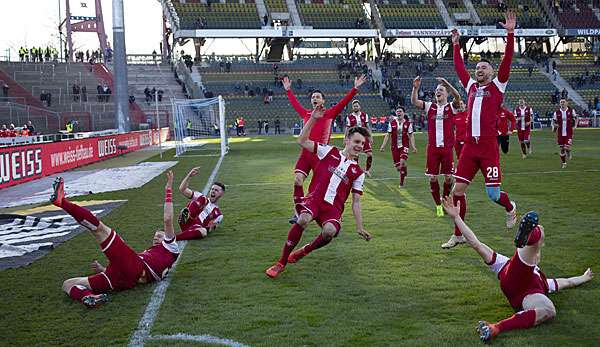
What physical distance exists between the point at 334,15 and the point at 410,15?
304 inches

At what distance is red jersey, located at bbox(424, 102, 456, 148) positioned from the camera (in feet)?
31.2

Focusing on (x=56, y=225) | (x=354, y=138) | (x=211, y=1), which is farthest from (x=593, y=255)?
(x=211, y=1)

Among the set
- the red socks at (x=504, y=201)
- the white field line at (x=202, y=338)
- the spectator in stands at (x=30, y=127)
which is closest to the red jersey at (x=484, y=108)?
the red socks at (x=504, y=201)

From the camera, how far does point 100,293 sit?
19.0 feet

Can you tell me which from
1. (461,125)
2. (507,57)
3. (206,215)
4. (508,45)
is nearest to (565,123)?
(461,125)

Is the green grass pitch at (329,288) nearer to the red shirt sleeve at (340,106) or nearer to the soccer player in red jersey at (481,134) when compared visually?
the soccer player in red jersey at (481,134)

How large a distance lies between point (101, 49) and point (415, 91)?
183ft

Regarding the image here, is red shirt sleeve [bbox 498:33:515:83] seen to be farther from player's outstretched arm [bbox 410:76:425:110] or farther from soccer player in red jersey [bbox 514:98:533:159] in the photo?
soccer player in red jersey [bbox 514:98:533:159]

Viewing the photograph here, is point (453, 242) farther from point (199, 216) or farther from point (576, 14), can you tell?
point (576, 14)

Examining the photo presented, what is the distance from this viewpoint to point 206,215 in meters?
8.80

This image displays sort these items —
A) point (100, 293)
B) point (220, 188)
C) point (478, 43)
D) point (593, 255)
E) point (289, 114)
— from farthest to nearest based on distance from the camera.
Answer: point (478, 43) → point (289, 114) → point (220, 188) → point (593, 255) → point (100, 293)

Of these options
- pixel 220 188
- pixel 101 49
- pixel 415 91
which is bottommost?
pixel 220 188

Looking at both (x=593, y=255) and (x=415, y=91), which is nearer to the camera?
(x=593, y=255)

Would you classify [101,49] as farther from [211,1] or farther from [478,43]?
[478,43]
